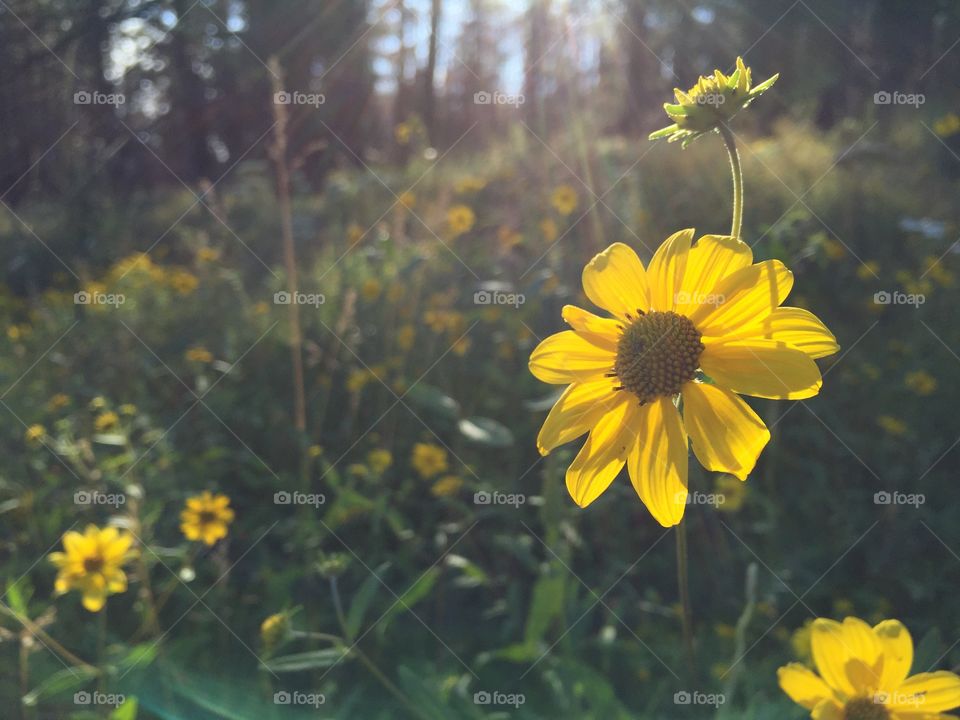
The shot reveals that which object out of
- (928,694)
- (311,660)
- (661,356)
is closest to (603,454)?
(661,356)

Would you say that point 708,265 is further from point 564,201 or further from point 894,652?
point 564,201

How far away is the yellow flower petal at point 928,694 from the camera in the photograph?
3.72 ft

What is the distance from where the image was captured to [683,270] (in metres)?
1.33

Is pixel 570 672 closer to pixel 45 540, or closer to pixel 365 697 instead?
pixel 365 697

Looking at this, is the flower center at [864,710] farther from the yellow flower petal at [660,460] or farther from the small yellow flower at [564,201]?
the small yellow flower at [564,201]

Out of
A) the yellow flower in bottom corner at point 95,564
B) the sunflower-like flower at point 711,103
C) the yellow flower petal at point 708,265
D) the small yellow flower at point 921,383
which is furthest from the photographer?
the small yellow flower at point 921,383

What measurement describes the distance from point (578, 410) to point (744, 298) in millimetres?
369

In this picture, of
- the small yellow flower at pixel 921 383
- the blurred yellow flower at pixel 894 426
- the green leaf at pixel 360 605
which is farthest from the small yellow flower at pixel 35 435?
the small yellow flower at pixel 921 383

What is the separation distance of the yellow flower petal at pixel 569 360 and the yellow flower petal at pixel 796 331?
0.28 metres

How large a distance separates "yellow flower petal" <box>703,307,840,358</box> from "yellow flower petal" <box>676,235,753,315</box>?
0.31ft

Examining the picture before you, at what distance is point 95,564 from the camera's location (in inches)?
90.7

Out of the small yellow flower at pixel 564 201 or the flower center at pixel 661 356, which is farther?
the small yellow flower at pixel 564 201

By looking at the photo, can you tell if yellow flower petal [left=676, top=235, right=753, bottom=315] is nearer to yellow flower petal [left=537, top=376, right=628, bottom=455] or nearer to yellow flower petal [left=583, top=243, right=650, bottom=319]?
yellow flower petal [left=583, top=243, right=650, bottom=319]

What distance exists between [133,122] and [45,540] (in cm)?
993
